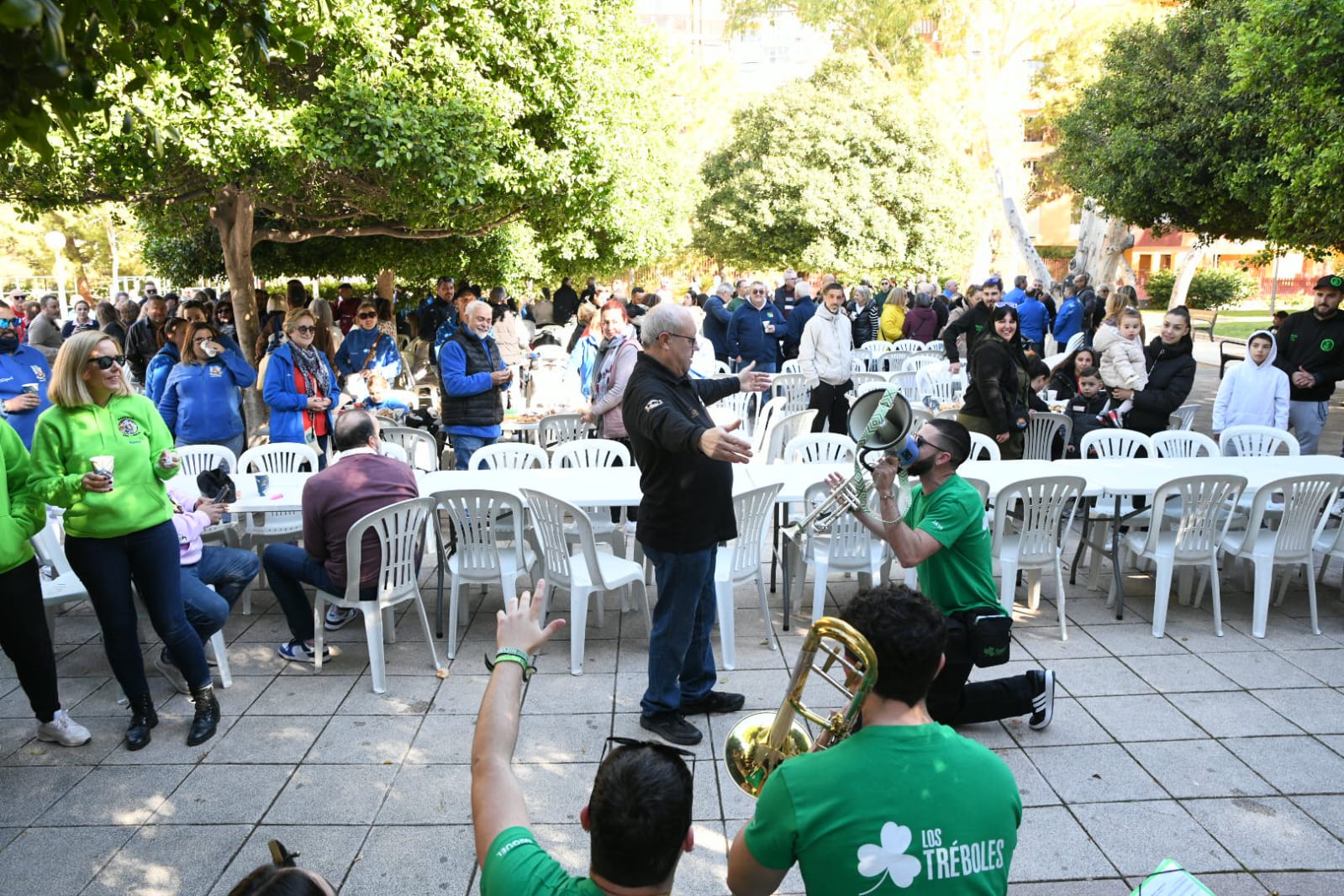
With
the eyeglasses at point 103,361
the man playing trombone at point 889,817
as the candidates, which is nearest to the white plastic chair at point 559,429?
the eyeglasses at point 103,361

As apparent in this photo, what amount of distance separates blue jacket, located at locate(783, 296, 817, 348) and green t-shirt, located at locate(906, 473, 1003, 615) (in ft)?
27.1

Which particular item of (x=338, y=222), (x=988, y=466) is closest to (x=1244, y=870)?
(x=988, y=466)

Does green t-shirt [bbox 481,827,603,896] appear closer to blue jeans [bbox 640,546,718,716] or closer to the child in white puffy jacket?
blue jeans [bbox 640,546,718,716]

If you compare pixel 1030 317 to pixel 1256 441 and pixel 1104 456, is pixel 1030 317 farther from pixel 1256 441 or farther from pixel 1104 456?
pixel 1104 456

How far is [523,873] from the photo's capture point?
1.61m

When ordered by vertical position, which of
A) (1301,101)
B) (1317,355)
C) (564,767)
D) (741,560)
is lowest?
(564,767)

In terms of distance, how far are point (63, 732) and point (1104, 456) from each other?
6551 mm

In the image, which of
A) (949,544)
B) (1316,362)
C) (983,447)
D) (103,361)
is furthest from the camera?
(1316,362)

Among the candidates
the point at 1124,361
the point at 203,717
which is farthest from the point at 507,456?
the point at 1124,361

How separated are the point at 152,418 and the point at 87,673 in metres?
1.74

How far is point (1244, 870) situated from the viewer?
319 cm

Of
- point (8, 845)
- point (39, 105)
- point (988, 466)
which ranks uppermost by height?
point (39, 105)

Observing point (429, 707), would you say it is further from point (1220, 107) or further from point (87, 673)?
point (1220, 107)

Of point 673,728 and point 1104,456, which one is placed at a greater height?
point 1104,456
